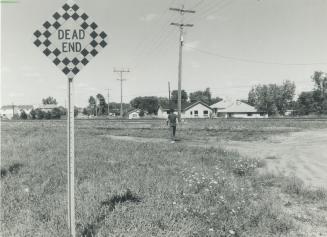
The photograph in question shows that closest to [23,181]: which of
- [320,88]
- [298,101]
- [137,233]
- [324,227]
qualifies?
[137,233]

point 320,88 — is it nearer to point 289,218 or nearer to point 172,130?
point 172,130

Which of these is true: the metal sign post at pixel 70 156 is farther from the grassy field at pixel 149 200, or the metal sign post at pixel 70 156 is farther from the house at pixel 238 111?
the house at pixel 238 111

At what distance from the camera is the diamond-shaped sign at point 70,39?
406cm

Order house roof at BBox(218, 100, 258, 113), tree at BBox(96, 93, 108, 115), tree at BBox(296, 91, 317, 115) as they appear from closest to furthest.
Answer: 1. house roof at BBox(218, 100, 258, 113)
2. tree at BBox(296, 91, 317, 115)
3. tree at BBox(96, 93, 108, 115)

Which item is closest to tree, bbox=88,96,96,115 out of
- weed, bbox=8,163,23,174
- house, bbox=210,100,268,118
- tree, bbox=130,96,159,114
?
tree, bbox=130,96,159,114

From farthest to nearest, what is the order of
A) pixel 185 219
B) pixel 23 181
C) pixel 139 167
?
pixel 139 167 → pixel 23 181 → pixel 185 219

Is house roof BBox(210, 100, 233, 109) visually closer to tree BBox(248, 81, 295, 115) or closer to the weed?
tree BBox(248, 81, 295, 115)

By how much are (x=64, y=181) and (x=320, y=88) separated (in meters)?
100

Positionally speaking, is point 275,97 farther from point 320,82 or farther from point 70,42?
point 70,42

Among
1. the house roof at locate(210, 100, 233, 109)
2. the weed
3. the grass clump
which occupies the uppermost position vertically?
the house roof at locate(210, 100, 233, 109)

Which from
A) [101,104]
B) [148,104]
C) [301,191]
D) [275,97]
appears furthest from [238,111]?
[301,191]

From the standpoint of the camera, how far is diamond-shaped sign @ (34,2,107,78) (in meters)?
4.06

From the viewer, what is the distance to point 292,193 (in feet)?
23.5

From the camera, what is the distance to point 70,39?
4105 mm
